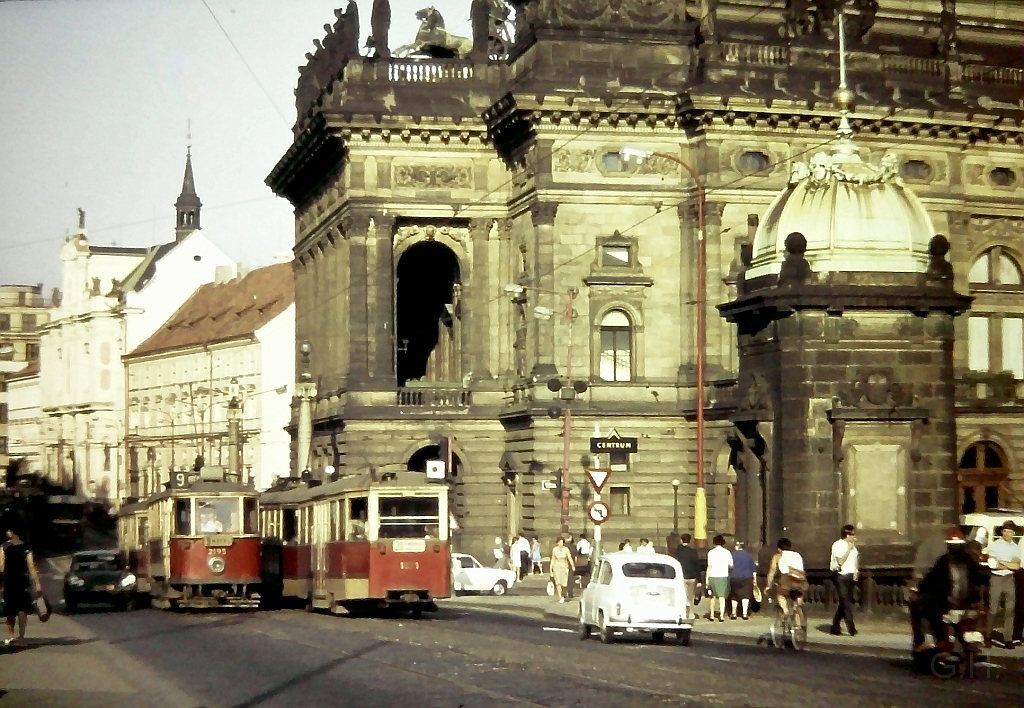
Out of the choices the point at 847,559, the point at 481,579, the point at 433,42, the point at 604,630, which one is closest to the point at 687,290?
the point at 481,579

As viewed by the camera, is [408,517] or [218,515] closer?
[408,517]

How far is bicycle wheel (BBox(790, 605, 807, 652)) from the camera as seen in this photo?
120 feet

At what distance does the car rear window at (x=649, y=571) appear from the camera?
37.7m

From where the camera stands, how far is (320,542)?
48188mm

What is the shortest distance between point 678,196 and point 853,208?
Result: 105 ft

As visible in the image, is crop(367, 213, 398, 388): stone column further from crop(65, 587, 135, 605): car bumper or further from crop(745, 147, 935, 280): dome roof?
crop(745, 147, 935, 280): dome roof

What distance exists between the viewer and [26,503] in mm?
112250

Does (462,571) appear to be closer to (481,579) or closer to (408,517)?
(481,579)

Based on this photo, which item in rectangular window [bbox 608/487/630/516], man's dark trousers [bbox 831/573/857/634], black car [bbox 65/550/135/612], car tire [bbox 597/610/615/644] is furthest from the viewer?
rectangular window [bbox 608/487/630/516]

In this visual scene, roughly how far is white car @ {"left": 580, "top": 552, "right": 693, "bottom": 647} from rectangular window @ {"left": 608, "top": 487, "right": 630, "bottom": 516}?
116ft

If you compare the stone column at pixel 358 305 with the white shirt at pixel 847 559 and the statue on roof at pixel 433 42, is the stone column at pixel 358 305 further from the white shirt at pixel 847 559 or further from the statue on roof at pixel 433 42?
the white shirt at pixel 847 559

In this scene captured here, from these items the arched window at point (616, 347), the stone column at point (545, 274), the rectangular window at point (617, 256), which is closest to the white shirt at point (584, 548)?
the stone column at point (545, 274)

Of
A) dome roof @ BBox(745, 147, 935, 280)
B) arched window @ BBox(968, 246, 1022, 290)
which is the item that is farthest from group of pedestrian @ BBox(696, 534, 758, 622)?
arched window @ BBox(968, 246, 1022, 290)

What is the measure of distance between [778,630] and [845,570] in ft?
5.51
